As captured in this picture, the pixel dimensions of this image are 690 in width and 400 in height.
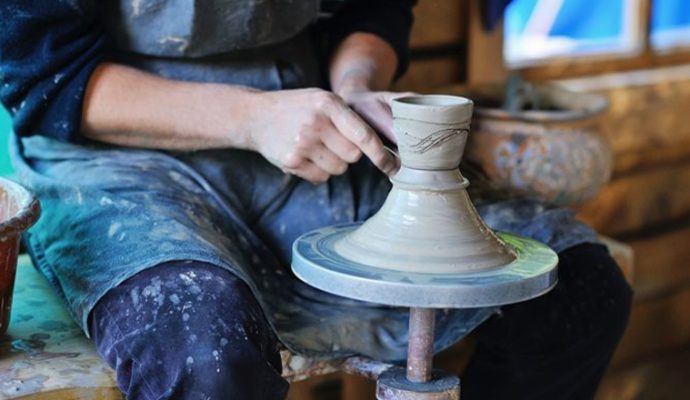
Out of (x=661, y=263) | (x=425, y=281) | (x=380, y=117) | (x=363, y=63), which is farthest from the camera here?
(x=661, y=263)

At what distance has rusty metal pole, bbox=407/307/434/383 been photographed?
4.51 ft

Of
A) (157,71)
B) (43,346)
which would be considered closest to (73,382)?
(43,346)

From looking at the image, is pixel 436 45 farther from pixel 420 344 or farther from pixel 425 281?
pixel 425 281

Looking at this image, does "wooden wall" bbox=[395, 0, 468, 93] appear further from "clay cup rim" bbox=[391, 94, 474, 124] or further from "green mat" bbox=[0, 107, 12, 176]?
"clay cup rim" bbox=[391, 94, 474, 124]

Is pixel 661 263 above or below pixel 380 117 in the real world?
below

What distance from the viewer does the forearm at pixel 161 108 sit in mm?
1620

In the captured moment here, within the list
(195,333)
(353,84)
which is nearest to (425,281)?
(195,333)

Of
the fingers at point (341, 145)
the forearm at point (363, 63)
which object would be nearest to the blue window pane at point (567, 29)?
the forearm at point (363, 63)

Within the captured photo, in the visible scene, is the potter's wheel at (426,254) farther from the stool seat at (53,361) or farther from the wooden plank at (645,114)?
the wooden plank at (645,114)

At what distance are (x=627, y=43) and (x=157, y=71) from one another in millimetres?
1743

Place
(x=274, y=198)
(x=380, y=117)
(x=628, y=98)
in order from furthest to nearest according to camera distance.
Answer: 1. (x=628, y=98)
2. (x=274, y=198)
3. (x=380, y=117)

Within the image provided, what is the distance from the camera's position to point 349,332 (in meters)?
1.61

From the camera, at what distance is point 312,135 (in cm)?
151

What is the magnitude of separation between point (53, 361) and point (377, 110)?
0.58 metres
